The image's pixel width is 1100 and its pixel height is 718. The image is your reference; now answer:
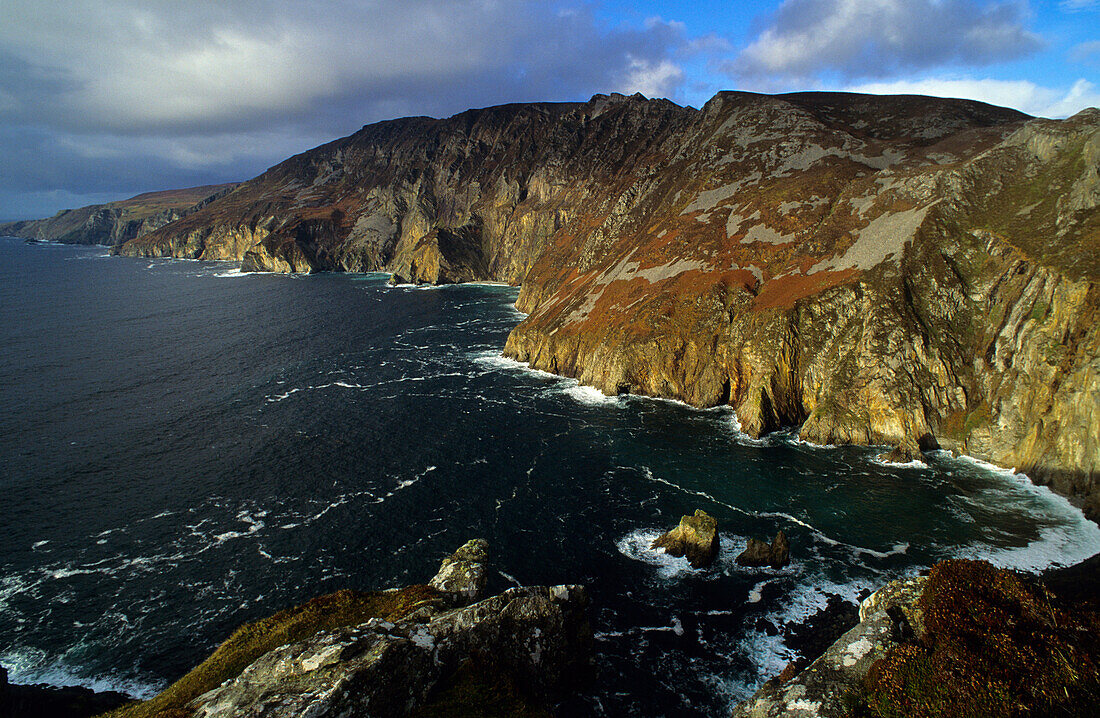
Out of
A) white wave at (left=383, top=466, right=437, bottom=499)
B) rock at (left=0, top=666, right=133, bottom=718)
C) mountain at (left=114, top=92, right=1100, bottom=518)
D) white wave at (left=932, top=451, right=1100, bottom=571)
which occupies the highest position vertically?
mountain at (left=114, top=92, right=1100, bottom=518)

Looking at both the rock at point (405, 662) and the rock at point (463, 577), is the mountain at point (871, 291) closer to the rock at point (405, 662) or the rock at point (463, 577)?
the rock at point (463, 577)

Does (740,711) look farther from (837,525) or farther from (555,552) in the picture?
(837,525)

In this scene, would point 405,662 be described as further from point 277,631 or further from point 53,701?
point 53,701

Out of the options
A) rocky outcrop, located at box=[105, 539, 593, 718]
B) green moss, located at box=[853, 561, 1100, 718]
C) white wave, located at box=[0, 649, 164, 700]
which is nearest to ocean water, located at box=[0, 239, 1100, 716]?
white wave, located at box=[0, 649, 164, 700]

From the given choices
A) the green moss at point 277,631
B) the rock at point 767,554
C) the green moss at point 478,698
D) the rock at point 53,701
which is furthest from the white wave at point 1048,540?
the rock at point 53,701

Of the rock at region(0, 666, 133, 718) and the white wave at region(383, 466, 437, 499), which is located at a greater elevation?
the white wave at region(383, 466, 437, 499)

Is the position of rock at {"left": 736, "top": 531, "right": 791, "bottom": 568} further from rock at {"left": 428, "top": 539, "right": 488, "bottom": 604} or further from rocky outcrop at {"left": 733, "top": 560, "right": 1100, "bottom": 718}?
rock at {"left": 428, "top": 539, "right": 488, "bottom": 604}
